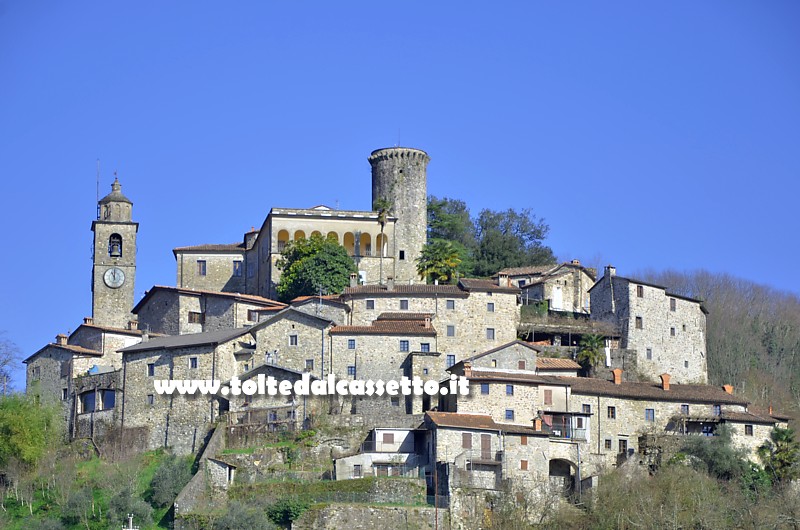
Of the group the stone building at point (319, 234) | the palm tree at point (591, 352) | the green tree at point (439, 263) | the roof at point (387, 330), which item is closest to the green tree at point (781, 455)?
the palm tree at point (591, 352)

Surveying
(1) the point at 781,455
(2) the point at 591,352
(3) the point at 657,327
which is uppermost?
(3) the point at 657,327

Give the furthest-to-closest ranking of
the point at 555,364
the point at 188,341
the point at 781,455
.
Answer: the point at 555,364
the point at 188,341
the point at 781,455

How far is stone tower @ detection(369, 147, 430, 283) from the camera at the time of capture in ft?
303

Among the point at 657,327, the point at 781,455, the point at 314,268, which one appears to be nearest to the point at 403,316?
the point at 314,268

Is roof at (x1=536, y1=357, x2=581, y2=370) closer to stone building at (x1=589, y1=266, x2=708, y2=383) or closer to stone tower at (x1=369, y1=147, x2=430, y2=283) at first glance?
stone building at (x1=589, y1=266, x2=708, y2=383)

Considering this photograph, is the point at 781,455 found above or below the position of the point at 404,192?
below

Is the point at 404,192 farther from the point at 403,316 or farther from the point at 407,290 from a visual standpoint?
the point at 403,316

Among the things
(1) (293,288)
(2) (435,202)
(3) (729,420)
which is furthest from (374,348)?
(2) (435,202)

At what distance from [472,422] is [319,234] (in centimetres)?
2478

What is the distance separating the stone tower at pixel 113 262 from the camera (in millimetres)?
86438

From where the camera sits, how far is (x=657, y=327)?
80.1 m

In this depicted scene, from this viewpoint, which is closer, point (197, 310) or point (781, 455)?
point (781, 455)

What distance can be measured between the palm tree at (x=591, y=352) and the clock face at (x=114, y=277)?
28.1 meters

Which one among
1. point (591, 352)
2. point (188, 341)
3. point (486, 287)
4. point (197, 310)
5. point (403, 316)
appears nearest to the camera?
point (188, 341)
